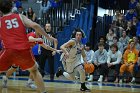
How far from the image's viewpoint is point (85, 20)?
1569 cm

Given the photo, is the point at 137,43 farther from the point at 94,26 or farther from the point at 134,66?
the point at 94,26

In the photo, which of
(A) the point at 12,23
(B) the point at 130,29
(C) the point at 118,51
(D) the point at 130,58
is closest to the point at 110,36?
(B) the point at 130,29

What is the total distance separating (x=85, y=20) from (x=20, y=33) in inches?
364

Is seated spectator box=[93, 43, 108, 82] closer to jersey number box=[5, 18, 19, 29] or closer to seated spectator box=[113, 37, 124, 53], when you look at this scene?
seated spectator box=[113, 37, 124, 53]

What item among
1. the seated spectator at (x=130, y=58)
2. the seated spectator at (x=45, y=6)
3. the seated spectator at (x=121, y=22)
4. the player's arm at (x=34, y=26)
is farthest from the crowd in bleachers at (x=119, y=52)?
the player's arm at (x=34, y=26)

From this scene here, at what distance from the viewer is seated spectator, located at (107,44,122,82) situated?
13.1 metres

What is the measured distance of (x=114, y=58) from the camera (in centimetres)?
1323

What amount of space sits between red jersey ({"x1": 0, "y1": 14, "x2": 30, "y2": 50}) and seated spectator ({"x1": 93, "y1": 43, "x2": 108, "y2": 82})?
685 cm

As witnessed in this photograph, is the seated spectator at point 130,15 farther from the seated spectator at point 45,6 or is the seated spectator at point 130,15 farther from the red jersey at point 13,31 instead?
the red jersey at point 13,31

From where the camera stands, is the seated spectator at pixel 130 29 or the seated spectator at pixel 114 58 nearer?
the seated spectator at pixel 114 58

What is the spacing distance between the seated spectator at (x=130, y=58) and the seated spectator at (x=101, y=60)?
0.63 m

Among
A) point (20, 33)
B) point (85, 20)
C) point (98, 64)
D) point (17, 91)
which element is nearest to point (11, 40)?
point (20, 33)

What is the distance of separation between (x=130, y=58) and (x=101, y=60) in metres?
1.07

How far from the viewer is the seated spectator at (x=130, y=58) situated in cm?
1287
